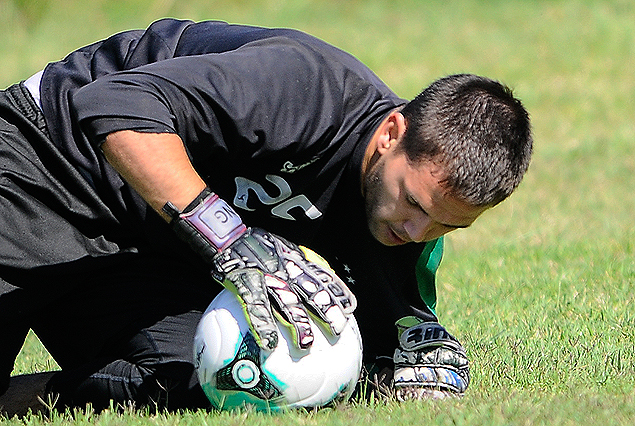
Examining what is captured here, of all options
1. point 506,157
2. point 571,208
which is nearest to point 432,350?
point 506,157

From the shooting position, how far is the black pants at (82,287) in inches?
164

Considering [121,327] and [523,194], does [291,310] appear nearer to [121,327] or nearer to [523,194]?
[121,327]

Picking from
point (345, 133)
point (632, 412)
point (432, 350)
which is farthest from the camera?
point (432, 350)

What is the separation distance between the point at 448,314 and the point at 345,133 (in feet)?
6.33

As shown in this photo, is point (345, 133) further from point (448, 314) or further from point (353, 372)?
point (448, 314)

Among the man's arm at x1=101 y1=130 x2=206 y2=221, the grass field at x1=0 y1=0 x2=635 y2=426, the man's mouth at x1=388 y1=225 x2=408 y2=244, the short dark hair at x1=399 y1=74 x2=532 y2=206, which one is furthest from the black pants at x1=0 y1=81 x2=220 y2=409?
the short dark hair at x1=399 y1=74 x2=532 y2=206

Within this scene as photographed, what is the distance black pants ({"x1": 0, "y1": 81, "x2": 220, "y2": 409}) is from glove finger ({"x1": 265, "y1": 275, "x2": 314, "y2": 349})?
809mm

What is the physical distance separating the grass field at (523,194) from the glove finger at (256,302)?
0.30 metres

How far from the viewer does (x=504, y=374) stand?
4258 millimetres

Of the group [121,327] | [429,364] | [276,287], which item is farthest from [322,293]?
[121,327]

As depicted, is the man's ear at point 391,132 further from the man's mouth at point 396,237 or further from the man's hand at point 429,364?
the man's hand at point 429,364

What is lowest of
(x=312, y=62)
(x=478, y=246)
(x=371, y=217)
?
(x=478, y=246)

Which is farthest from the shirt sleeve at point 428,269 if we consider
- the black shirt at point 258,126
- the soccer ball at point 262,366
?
the soccer ball at point 262,366

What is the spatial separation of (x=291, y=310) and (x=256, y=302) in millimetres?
133
